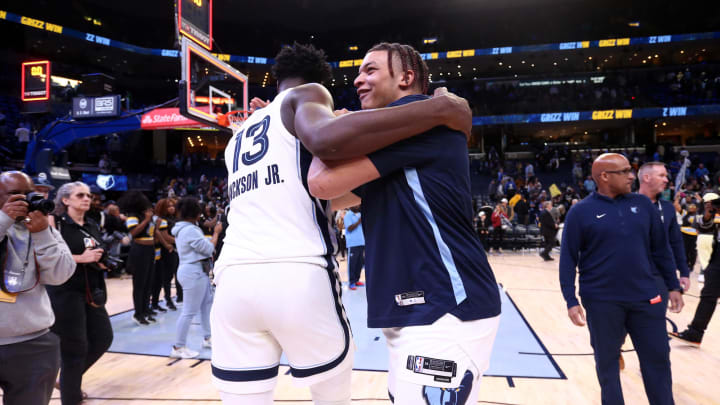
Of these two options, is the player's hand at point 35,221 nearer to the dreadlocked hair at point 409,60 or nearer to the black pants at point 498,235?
the dreadlocked hair at point 409,60

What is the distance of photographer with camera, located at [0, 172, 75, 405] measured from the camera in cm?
212

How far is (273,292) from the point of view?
1423 millimetres

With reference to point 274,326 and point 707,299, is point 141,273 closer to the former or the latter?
point 274,326

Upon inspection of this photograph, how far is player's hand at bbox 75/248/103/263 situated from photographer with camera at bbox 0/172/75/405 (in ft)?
2.50

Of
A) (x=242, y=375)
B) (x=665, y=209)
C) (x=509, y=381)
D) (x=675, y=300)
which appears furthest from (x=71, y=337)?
(x=665, y=209)

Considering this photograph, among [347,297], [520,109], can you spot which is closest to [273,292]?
[347,297]

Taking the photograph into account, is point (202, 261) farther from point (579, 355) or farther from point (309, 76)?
point (579, 355)

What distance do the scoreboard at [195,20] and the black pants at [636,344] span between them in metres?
7.77

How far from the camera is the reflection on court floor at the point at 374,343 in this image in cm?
405

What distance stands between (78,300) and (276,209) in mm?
2646

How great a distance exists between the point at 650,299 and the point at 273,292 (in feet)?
7.93

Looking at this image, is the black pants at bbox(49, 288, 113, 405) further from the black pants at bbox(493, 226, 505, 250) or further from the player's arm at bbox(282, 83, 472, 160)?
the black pants at bbox(493, 226, 505, 250)

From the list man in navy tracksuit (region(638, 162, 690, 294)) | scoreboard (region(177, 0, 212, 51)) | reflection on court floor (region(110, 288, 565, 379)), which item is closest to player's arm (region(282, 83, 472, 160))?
man in navy tracksuit (region(638, 162, 690, 294))

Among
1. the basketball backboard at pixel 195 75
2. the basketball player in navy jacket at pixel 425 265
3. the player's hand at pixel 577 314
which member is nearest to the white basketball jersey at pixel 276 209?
the basketball player in navy jacket at pixel 425 265
